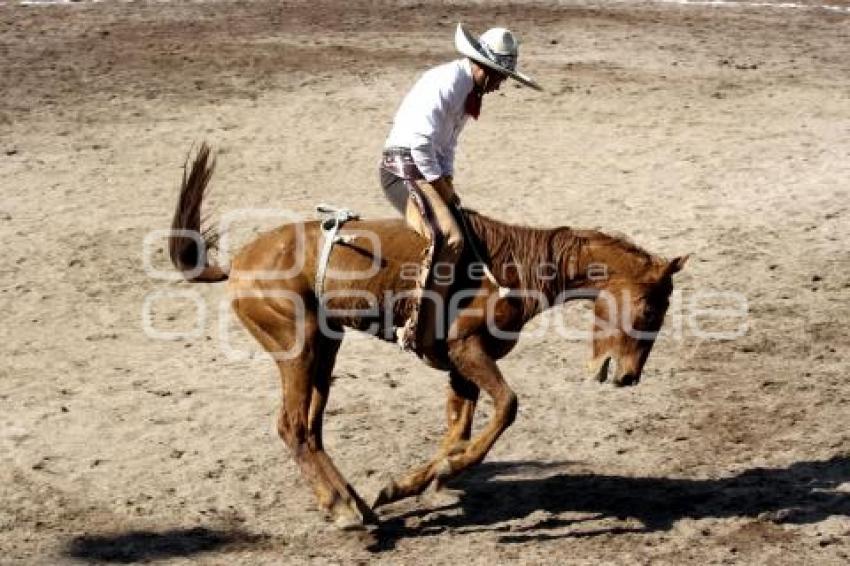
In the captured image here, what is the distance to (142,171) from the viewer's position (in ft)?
47.7

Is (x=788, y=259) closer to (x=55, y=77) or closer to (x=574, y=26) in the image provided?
(x=574, y=26)

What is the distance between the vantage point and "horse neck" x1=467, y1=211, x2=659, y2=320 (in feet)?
27.6

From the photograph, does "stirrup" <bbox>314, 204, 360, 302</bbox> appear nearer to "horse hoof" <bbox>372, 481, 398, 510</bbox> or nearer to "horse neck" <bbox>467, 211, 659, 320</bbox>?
"horse neck" <bbox>467, 211, 659, 320</bbox>

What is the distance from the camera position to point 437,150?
27.7ft

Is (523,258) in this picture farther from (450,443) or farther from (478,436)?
(450,443)

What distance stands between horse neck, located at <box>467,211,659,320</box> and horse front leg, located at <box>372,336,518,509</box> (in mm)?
413

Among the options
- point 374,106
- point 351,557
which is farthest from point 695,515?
point 374,106

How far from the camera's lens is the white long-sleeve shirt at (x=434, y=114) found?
8.28 m

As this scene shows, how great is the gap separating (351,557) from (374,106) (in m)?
8.87

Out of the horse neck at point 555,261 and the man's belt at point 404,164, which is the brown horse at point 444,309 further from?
the man's belt at point 404,164

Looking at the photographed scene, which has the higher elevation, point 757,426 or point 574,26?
point 574,26

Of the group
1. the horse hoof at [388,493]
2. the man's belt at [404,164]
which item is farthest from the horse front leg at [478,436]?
the man's belt at [404,164]

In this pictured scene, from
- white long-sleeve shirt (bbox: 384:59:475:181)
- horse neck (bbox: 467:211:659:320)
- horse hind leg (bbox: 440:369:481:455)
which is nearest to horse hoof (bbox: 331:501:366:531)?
horse hind leg (bbox: 440:369:481:455)

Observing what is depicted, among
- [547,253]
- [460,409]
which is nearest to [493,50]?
[547,253]
